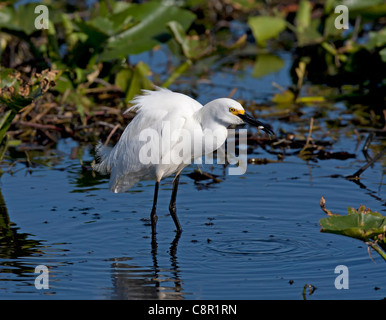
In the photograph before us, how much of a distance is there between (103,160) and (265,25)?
593cm

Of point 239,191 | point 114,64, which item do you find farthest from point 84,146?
point 239,191

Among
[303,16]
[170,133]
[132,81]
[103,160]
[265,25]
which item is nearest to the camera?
[170,133]

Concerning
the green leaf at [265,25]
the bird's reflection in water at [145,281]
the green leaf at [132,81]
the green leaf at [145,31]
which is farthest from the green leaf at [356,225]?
the green leaf at [265,25]

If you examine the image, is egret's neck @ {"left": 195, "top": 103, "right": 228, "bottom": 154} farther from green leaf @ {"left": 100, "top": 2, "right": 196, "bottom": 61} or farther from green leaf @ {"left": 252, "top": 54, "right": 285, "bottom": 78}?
green leaf @ {"left": 252, "top": 54, "right": 285, "bottom": 78}

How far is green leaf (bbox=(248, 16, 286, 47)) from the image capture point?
451 inches

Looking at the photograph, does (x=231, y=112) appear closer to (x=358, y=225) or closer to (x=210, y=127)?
(x=210, y=127)

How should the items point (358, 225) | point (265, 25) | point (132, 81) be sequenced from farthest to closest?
point (265, 25) < point (132, 81) < point (358, 225)

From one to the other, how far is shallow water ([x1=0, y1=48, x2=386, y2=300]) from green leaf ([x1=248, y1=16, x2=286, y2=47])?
398 centimetres

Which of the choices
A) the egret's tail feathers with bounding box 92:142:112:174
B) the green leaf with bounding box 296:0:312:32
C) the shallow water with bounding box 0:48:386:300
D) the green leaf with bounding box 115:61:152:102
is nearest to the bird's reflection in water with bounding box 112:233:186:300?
the shallow water with bounding box 0:48:386:300

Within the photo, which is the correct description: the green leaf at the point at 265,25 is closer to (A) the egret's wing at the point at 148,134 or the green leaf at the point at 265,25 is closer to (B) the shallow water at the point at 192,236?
(B) the shallow water at the point at 192,236

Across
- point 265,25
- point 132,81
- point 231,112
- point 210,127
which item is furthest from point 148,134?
point 265,25

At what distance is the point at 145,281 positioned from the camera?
479 cm

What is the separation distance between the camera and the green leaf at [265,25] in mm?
11453

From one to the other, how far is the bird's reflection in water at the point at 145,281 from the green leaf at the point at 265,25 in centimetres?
685
